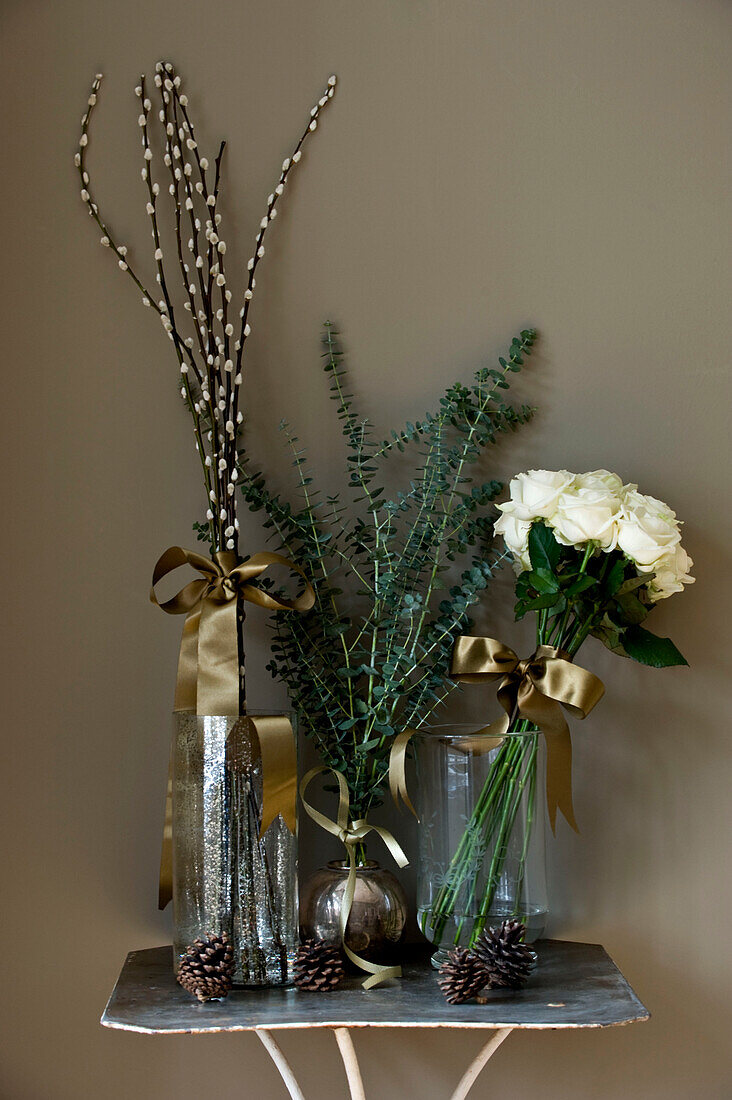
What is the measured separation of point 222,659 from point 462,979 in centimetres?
35

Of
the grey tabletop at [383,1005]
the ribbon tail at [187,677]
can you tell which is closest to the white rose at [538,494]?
the ribbon tail at [187,677]

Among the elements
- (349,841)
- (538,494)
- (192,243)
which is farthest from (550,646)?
(192,243)

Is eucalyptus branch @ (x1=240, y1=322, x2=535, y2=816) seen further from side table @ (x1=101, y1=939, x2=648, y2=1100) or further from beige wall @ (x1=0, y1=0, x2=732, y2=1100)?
side table @ (x1=101, y1=939, x2=648, y2=1100)

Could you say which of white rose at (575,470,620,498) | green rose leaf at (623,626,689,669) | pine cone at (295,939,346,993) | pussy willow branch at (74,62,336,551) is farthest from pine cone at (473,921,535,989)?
pussy willow branch at (74,62,336,551)

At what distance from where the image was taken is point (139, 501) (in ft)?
3.50

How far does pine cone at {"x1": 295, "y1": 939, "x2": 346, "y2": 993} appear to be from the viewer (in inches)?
33.6

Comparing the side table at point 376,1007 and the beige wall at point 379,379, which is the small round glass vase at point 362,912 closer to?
the side table at point 376,1007

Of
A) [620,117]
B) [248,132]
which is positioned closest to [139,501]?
[248,132]

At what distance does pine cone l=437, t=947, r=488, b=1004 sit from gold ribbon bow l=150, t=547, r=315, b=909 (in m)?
0.19

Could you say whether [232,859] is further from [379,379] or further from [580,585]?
[379,379]

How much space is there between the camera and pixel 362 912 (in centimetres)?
92

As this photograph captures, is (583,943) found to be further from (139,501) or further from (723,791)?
(139,501)

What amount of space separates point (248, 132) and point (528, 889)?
0.87m

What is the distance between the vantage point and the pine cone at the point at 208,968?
0.83 metres
